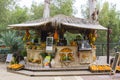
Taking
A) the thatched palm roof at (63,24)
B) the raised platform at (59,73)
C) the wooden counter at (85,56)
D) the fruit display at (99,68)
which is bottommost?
the raised platform at (59,73)

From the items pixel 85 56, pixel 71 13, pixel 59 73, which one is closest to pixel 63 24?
pixel 85 56

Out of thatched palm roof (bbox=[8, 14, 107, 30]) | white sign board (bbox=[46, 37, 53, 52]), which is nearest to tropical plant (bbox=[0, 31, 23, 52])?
thatched palm roof (bbox=[8, 14, 107, 30])

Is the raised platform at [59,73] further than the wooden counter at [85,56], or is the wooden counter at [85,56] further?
the wooden counter at [85,56]

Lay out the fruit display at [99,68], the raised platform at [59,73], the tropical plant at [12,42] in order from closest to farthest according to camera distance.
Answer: the raised platform at [59,73], the fruit display at [99,68], the tropical plant at [12,42]

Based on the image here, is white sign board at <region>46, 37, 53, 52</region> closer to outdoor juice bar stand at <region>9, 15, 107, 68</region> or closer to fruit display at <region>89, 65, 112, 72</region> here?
outdoor juice bar stand at <region>9, 15, 107, 68</region>

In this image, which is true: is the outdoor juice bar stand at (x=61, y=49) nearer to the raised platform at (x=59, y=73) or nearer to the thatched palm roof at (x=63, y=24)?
the thatched palm roof at (x=63, y=24)

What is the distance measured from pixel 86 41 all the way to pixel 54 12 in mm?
16020

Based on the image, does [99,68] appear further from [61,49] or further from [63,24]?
[63,24]

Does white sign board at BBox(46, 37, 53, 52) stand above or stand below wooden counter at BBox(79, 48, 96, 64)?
above

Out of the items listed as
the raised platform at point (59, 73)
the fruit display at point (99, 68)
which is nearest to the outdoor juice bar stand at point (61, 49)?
the raised platform at point (59, 73)

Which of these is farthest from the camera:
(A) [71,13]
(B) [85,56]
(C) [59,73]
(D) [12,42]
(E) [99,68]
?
(A) [71,13]

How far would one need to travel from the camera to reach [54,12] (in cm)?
2916

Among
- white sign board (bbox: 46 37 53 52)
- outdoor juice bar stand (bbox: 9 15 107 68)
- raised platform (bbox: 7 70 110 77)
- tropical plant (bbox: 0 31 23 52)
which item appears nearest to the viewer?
raised platform (bbox: 7 70 110 77)

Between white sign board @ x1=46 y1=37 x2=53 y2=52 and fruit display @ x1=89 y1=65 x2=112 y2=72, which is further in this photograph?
white sign board @ x1=46 y1=37 x2=53 y2=52
